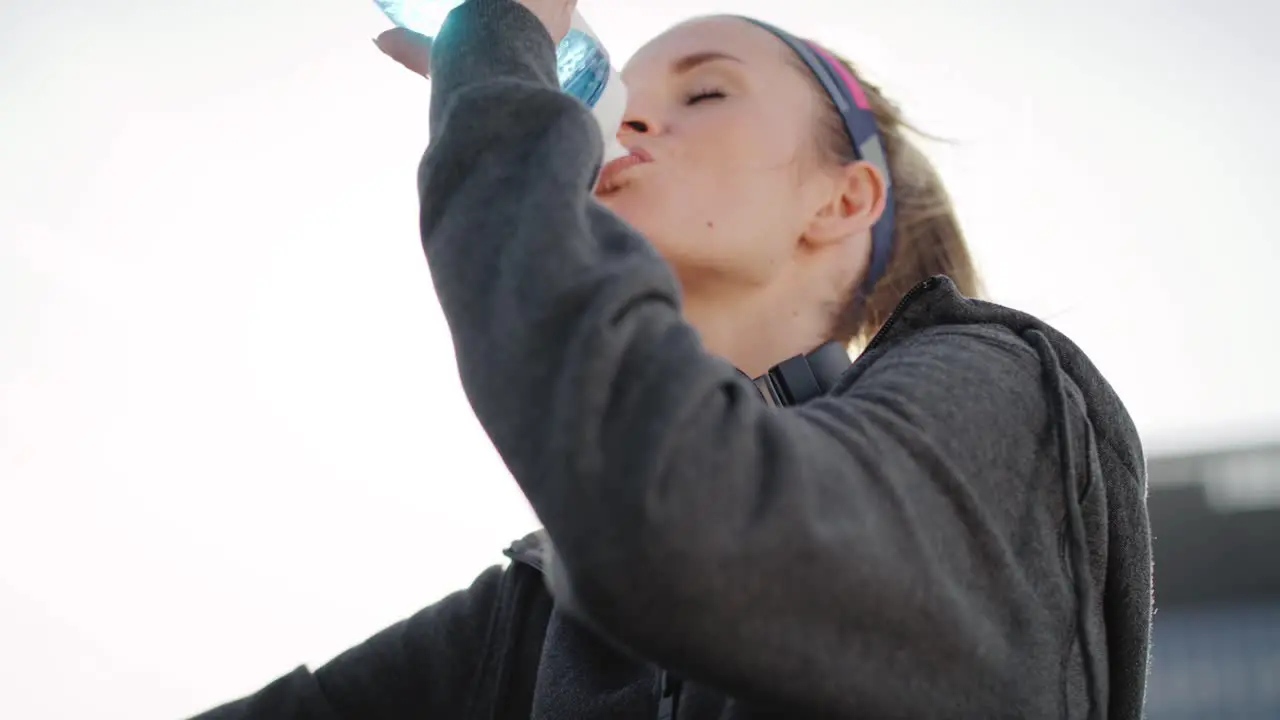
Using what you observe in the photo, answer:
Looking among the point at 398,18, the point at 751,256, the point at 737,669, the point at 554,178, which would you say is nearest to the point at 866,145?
the point at 751,256

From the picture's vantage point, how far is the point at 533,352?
4.28 feet

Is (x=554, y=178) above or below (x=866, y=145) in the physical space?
below

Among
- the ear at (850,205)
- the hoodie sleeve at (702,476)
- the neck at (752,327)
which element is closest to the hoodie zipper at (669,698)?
the hoodie sleeve at (702,476)

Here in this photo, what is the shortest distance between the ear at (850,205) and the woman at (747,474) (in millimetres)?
557

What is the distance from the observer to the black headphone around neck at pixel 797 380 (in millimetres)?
2092

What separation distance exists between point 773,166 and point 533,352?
4.31 feet

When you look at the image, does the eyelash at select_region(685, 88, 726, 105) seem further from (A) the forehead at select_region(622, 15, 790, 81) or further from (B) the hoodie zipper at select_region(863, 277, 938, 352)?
(B) the hoodie zipper at select_region(863, 277, 938, 352)

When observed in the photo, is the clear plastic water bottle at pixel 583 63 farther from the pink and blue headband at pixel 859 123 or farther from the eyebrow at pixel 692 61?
the pink and blue headband at pixel 859 123

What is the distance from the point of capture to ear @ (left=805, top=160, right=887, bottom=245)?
2.63m

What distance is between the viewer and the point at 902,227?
2.85 m

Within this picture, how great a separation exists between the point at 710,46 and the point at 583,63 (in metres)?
0.35

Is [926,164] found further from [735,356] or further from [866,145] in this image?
[735,356]

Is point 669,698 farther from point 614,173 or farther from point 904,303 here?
point 614,173

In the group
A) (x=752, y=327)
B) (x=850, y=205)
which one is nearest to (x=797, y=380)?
(x=752, y=327)
